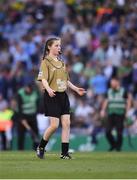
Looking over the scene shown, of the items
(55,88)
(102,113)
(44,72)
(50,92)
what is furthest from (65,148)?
(102,113)

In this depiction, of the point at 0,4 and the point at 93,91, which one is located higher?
the point at 0,4

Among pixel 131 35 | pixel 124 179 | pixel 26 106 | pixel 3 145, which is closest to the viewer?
pixel 124 179

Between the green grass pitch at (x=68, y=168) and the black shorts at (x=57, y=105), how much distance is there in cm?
87

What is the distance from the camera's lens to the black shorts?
1565 cm

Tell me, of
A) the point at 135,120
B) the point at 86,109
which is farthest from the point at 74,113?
the point at 135,120

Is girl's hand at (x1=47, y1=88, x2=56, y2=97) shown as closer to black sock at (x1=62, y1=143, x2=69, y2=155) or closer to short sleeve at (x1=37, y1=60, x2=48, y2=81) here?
short sleeve at (x1=37, y1=60, x2=48, y2=81)

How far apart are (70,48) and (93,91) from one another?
298cm

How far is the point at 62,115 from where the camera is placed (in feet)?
51.6

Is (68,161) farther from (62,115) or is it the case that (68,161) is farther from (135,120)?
(135,120)

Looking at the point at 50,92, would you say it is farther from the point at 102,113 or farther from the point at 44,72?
the point at 102,113

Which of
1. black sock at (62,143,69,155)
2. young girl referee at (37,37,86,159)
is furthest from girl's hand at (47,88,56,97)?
black sock at (62,143,69,155)

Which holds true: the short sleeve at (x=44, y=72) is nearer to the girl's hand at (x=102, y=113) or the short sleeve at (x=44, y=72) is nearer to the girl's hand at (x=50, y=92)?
the girl's hand at (x=50, y=92)

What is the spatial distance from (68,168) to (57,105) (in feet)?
7.02

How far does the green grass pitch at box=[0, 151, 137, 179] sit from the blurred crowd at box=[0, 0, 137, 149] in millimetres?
10309
